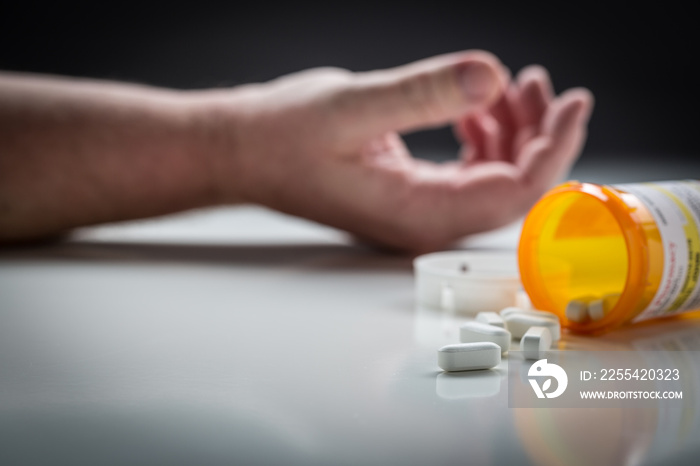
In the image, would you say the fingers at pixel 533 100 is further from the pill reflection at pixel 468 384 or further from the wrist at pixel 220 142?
the pill reflection at pixel 468 384

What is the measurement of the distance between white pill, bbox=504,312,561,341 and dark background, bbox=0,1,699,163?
2.18 m

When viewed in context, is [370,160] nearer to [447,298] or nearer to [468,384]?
[447,298]

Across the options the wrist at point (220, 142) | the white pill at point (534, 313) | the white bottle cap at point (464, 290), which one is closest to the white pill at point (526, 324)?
the white pill at point (534, 313)

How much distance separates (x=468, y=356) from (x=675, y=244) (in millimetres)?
255

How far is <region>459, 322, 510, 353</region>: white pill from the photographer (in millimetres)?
646

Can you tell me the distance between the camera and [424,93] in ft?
3.53

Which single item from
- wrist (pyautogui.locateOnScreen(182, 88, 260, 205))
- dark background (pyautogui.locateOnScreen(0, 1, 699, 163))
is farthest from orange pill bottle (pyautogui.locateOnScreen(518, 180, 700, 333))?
dark background (pyautogui.locateOnScreen(0, 1, 699, 163))

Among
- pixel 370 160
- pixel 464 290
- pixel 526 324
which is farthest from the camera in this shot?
pixel 370 160

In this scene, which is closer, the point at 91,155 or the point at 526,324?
the point at 526,324

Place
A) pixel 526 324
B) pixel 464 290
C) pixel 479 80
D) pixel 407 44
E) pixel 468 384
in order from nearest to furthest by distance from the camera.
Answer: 1. pixel 468 384
2. pixel 526 324
3. pixel 464 290
4. pixel 479 80
5. pixel 407 44

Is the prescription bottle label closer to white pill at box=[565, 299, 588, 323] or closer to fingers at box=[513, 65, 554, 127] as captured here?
white pill at box=[565, 299, 588, 323]

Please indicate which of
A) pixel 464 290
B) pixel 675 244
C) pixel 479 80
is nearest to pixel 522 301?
pixel 464 290

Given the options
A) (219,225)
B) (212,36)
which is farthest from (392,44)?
(219,225)

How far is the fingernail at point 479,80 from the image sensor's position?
105 cm
